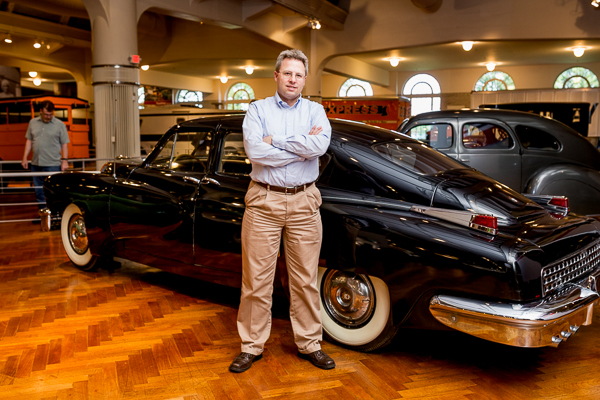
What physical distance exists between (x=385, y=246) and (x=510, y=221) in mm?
765

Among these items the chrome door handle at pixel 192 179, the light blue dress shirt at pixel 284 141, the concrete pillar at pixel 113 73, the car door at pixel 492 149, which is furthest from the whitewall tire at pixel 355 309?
the concrete pillar at pixel 113 73

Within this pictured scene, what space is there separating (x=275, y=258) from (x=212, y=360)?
0.79 m

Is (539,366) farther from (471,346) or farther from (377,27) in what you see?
(377,27)

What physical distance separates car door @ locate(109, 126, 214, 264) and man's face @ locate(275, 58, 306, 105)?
50.3 inches

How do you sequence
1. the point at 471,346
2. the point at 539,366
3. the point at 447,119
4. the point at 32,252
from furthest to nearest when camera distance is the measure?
the point at 447,119
the point at 32,252
the point at 471,346
the point at 539,366

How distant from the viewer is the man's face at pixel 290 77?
295 cm

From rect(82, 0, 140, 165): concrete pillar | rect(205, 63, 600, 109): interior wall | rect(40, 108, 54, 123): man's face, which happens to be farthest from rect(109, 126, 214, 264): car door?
rect(205, 63, 600, 109): interior wall

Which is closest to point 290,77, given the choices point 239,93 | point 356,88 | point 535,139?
point 535,139

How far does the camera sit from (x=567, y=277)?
298 centimetres

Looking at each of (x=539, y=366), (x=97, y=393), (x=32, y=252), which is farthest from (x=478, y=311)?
(x=32, y=252)

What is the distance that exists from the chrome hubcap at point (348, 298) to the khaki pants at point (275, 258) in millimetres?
233

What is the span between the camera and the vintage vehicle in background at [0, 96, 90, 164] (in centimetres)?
1547

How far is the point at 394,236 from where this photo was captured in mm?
2980

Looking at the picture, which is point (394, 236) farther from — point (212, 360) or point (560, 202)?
point (560, 202)
